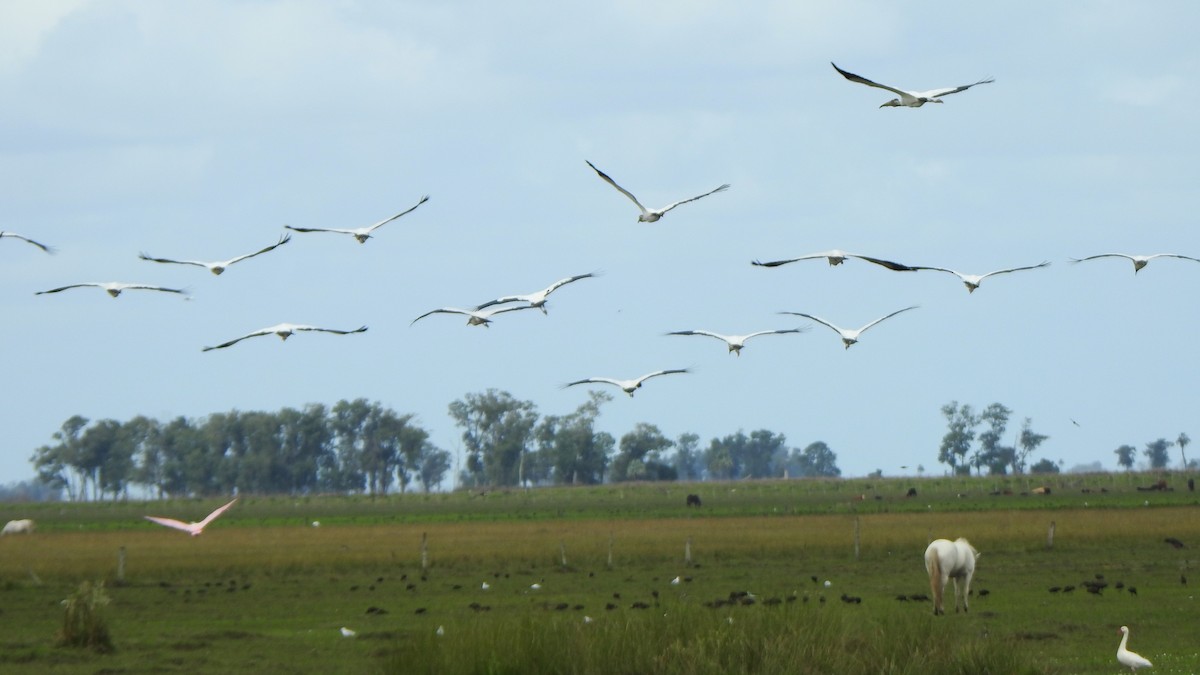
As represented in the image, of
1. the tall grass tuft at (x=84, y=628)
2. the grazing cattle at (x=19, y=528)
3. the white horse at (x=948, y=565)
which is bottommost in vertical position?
the tall grass tuft at (x=84, y=628)

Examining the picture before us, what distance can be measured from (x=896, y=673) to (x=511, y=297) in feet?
38.0

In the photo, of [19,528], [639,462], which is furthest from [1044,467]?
[19,528]

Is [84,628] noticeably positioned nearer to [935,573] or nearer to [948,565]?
[935,573]

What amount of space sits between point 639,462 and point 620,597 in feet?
511

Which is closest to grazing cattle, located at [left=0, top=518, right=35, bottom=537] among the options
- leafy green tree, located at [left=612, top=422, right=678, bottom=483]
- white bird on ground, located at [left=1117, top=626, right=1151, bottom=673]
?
white bird on ground, located at [left=1117, top=626, right=1151, bottom=673]

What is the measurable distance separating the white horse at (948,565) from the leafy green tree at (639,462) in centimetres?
14489

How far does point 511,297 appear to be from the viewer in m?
25.3

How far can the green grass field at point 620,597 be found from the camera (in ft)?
54.0

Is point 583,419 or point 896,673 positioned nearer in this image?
point 896,673

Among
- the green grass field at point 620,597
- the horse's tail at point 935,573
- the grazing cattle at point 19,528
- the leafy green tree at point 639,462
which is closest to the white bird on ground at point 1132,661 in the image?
the green grass field at point 620,597

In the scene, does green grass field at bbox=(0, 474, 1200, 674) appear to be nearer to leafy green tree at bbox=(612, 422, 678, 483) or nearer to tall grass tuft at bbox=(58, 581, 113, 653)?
tall grass tuft at bbox=(58, 581, 113, 653)

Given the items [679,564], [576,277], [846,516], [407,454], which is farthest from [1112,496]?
[407,454]

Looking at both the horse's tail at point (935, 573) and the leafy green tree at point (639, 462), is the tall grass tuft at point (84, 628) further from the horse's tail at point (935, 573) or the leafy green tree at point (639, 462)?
the leafy green tree at point (639, 462)

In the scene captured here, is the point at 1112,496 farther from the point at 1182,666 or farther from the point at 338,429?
the point at 338,429
